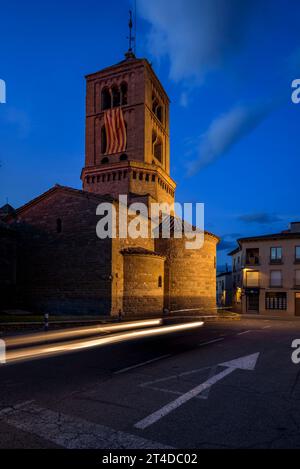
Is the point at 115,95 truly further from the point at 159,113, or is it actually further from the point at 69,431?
the point at 69,431

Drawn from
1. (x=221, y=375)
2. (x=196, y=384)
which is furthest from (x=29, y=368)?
(x=221, y=375)

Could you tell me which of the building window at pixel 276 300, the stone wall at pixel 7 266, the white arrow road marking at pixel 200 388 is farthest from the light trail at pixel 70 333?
the building window at pixel 276 300

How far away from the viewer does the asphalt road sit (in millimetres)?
4184

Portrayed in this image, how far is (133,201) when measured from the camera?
3300 cm

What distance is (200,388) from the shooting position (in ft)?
20.6

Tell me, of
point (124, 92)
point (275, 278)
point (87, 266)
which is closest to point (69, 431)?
point (87, 266)

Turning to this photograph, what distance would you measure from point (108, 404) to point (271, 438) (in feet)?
8.73

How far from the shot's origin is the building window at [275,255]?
Result: 3799 centimetres

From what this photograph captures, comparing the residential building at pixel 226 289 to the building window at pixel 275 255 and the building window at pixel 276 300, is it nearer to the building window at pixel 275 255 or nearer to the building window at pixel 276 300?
the building window at pixel 276 300

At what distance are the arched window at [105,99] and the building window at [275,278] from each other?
28.6m

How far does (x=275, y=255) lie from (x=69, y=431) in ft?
124

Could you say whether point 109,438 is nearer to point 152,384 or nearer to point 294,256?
point 152,384

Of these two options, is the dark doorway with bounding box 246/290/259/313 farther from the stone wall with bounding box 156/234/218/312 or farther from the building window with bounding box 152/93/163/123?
the building window with bounding box 152/93/163/123

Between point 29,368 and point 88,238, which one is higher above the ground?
point 88,238
